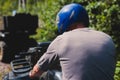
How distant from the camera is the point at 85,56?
11.6ft

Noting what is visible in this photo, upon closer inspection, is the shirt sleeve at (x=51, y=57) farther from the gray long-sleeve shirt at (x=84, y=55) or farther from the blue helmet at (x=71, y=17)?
the blue helmet at (x=71, y=17)

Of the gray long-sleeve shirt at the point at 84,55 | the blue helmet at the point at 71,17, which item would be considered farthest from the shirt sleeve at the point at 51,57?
the blue helmet at the point at 71,17

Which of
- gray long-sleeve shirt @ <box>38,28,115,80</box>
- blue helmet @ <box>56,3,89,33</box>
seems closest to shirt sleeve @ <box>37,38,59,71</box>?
gray long-sleeve shirt @ <box>38,28,115,80</box>

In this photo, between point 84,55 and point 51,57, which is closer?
point 84,55

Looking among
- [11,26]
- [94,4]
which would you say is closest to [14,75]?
[94,4]

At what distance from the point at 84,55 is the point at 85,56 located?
0.01m

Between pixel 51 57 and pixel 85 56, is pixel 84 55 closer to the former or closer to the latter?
pixel 85 56

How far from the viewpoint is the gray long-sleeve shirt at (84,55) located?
3.54m

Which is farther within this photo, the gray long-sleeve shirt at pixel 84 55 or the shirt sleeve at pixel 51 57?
the shirt sleeve at pixel 51 57

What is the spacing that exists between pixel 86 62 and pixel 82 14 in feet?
1.46

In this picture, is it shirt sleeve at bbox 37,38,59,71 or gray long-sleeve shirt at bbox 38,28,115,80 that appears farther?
shirt sleeve at bbox 37,38,59,71

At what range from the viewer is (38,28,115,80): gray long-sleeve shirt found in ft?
11.6

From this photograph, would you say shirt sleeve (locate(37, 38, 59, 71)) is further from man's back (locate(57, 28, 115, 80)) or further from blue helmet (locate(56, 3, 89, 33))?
blue helmet (locate(56, 3, 89, 33))

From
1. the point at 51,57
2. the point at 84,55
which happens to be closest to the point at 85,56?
the point at 84,55
